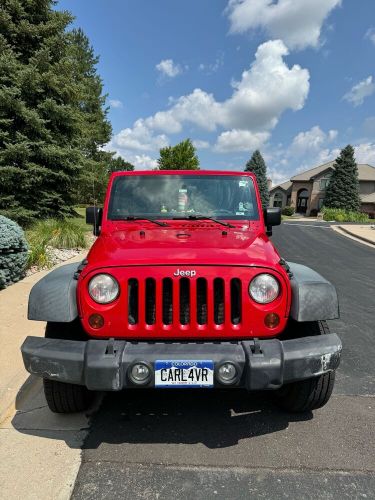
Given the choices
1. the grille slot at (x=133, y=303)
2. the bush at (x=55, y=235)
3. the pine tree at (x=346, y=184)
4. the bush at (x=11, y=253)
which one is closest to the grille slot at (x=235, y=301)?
the grille slot at (x=133, y=303)

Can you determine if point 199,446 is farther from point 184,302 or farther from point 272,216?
point 272,216

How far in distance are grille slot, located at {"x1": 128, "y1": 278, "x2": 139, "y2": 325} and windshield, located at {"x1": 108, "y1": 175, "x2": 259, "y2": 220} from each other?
1269mm

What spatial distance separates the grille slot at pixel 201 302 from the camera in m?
2.46

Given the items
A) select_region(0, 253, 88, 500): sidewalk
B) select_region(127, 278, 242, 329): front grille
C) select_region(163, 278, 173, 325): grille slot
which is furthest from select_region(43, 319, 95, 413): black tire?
select_region(163, 278, 173, 325): grille slot

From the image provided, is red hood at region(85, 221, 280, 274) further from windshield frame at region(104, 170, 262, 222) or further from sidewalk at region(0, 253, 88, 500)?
sidewalk at region(0, 253, 88, 500)

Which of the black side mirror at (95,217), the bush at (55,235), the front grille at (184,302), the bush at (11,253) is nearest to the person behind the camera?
the front grille at (184,302)

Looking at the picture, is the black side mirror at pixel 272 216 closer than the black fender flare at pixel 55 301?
No

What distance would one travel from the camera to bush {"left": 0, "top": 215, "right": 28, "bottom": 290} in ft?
19.1

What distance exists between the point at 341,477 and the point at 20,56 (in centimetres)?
1320

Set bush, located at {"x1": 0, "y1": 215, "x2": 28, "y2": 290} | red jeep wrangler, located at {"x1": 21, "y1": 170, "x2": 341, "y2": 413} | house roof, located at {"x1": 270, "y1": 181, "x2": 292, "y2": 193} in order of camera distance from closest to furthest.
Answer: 1. red jeep wrangler, located at {"x1": 21, "y1": 170, "x2": 341, "y2": 413}
2. bush, located at {"x1": 0, "y1": 215, "x2": 28, "y2": 290}
3. house roof, located at {"x1": 270, "y1": 181, "x2": 292, "y2": 193}

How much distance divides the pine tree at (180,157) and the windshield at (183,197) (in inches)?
1704

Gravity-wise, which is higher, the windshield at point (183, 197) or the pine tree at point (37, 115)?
the pine tree at point (37, 115)

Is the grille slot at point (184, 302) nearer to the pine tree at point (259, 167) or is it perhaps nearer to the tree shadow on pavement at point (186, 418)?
→ the tree shadow on pavement at point (186, 418)

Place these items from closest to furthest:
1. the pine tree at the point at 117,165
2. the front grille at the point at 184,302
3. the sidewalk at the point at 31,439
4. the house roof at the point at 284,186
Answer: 1. the sidewalk at the point at 31,439
2. the front grille at the point at 184,302
3. the pine tree at the point at 117,165
4. the house roof at the point at 284,186
